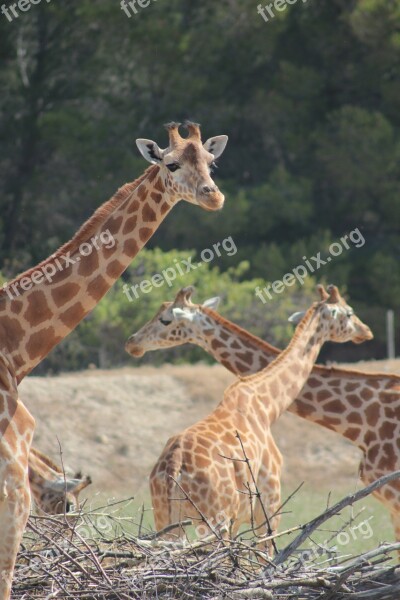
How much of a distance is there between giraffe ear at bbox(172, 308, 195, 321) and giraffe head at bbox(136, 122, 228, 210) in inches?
185

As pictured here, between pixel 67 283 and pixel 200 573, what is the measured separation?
1.46m

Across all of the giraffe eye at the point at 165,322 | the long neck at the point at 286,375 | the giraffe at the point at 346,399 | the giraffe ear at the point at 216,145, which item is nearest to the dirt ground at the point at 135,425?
the giraffe eye at the point at 165,322

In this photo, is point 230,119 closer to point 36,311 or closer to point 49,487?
point 49,487

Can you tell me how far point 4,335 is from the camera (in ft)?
19.7

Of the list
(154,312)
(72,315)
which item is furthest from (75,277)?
(154,312)

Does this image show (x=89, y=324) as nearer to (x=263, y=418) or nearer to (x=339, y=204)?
(x=339, y=204)

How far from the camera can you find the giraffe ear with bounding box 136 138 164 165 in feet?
20.9

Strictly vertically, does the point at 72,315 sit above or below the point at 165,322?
above

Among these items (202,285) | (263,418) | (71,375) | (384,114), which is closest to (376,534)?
(263,418)

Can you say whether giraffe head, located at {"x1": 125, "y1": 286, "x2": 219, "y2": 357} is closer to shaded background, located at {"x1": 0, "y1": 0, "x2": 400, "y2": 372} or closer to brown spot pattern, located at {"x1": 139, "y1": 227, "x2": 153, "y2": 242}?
brown spot pattern, located at {"x1": 139, "y1": 227, "x2": 153, "y2": 242}

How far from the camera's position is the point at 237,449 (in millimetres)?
8711

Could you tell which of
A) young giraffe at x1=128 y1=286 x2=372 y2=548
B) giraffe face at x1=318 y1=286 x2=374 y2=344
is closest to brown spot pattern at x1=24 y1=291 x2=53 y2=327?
young giraffe at x1=128 y1=286 x2=372 y2=548

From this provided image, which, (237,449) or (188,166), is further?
(237,449)

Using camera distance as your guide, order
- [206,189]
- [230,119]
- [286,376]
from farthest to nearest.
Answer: [230,119]
[286,376]
[206,189]
